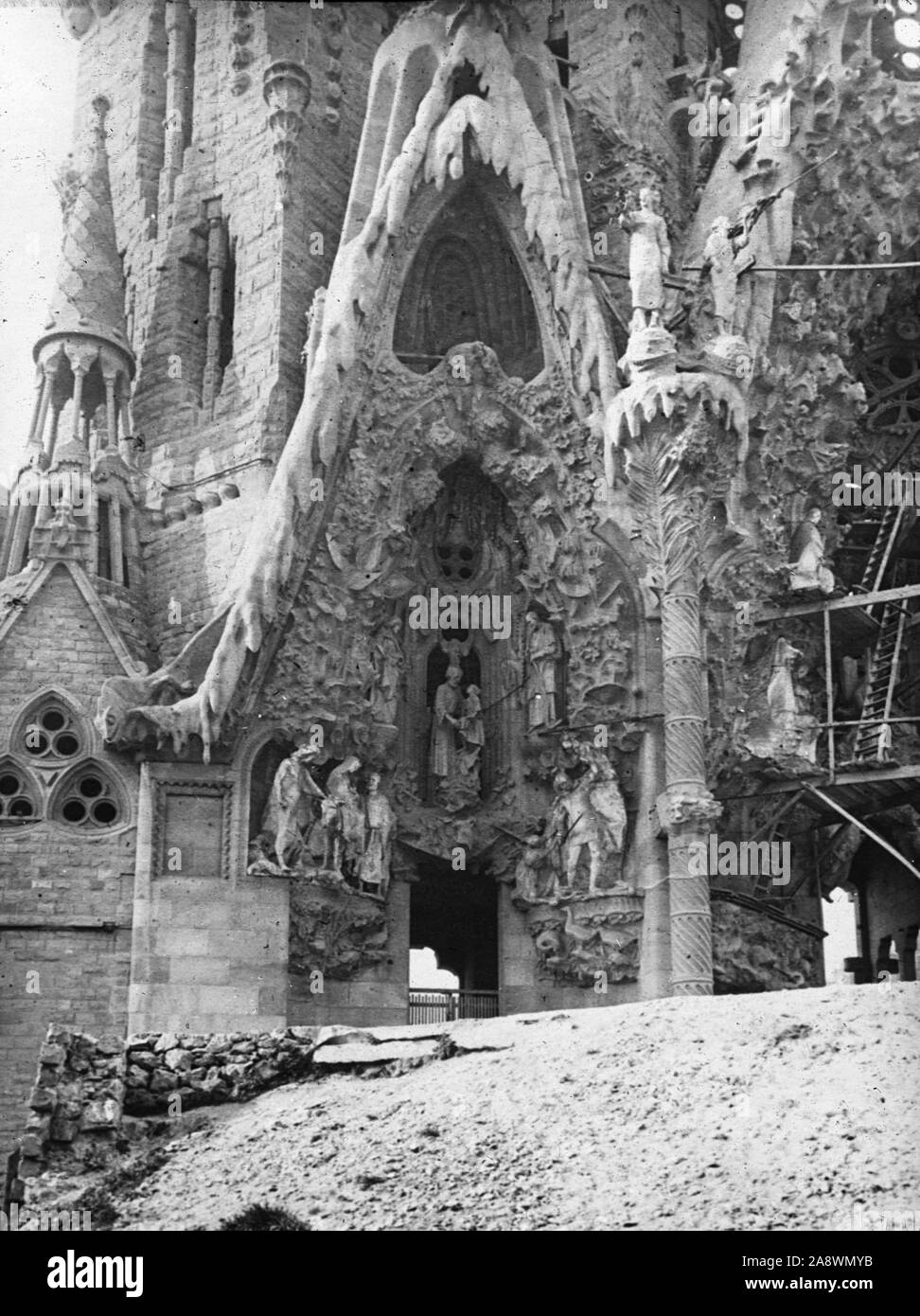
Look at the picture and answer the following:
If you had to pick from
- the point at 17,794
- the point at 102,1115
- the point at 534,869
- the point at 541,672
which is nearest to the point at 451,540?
the point at 541,672

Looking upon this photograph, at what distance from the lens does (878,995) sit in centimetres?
1625

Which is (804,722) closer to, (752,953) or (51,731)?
(752,953)

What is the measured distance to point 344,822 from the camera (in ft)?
69.4

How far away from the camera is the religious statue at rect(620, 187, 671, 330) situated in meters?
22.2

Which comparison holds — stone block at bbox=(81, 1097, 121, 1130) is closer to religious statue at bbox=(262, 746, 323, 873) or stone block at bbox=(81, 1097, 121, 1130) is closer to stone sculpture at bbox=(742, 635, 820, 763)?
religious statue at bbox=(262, 746, 323, 873)

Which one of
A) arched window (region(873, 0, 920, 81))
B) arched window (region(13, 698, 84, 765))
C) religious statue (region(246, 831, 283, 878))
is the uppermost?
arched window (region(873, 0, 920, 81))

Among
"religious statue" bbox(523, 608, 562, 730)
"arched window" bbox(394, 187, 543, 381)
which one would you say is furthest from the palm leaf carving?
"arched window" bbox(394, 187, 543, 381)

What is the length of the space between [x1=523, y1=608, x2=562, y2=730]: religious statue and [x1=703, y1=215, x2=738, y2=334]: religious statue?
360 cm

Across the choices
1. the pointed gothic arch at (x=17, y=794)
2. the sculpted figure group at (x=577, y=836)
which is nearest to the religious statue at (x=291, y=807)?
the pointed gothic arch at (x=17, y=794)

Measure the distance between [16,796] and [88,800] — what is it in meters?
0.67

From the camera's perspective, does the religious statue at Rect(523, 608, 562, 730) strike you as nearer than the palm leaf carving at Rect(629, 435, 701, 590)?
No

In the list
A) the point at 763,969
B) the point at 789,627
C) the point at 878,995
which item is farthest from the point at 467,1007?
the point at 878,995

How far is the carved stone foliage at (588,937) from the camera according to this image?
21234 mm

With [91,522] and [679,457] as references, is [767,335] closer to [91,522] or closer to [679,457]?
[679,457]
